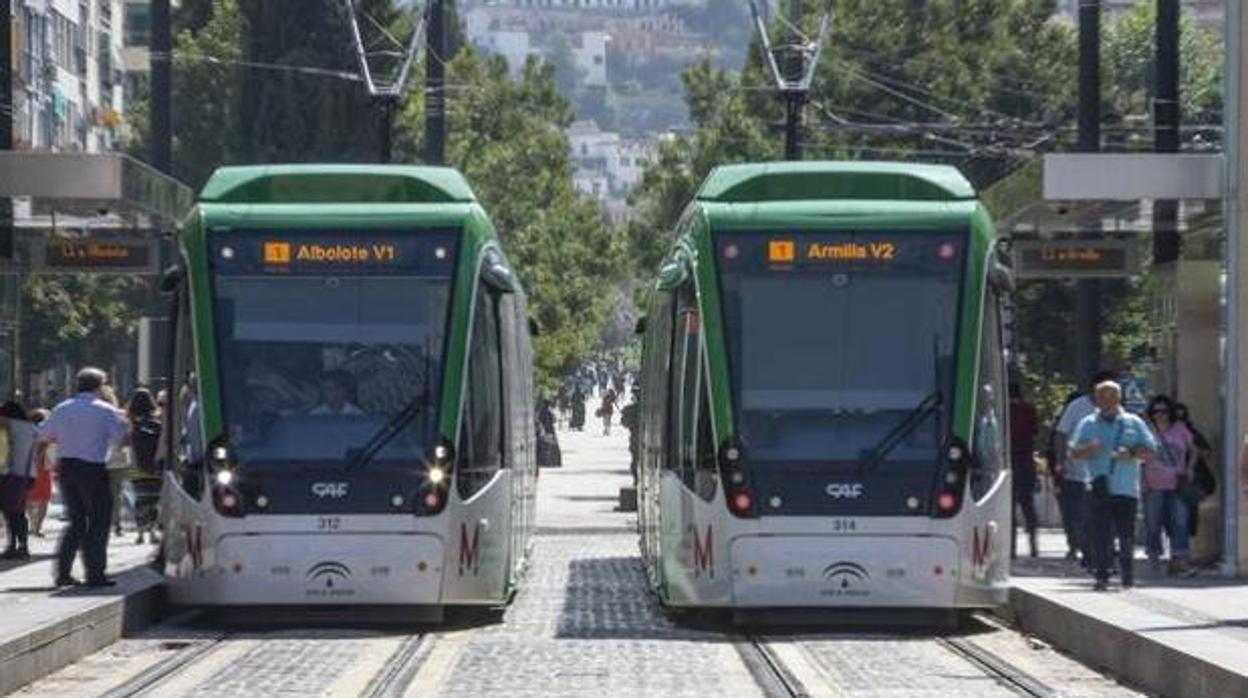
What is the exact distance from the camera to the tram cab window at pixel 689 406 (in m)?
22.6

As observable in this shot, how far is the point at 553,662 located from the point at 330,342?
12.8 ft

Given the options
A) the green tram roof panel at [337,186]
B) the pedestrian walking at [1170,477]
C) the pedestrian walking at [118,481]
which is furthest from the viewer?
the pedestrian walking at [118,481]

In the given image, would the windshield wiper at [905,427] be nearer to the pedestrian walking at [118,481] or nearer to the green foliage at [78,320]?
the pedestrian walking at [118,481]

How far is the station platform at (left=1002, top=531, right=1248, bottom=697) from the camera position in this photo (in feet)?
57.0

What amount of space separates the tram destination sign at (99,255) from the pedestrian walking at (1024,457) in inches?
327

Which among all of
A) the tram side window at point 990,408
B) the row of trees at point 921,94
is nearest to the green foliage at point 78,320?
the row of trees at point 921,94

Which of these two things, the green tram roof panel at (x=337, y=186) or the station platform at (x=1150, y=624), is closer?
the station platform at (x=1150, y=624)

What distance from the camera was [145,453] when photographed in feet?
109

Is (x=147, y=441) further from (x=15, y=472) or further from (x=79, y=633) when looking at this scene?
(x=79, y=633)

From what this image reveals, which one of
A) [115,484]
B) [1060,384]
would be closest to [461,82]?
[1060,384]

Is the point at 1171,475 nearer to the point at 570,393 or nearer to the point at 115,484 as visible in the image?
the point at 115,484

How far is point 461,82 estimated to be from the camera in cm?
7544

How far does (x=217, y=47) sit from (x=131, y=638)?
52927 mm

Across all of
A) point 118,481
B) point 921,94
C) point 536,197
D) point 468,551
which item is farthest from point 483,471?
point 536,197
